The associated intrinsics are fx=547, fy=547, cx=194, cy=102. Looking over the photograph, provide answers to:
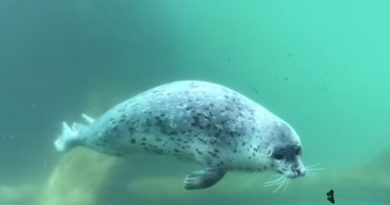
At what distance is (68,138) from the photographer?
407cm

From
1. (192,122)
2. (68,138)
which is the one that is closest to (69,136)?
A: (68,138)

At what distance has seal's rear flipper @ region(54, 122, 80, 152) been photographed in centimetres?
404

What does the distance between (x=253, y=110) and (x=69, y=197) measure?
1.84 meters

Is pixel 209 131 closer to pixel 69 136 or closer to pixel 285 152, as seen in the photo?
pixel 285 152

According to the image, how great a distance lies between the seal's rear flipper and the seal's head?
60.9 inches

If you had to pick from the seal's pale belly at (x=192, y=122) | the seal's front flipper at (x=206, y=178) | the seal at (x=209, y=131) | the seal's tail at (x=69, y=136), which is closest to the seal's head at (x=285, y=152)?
the seal at (x=209, y=131)

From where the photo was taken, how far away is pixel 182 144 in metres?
3.43

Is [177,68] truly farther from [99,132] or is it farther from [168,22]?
[99,132]

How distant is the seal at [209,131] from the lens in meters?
3.24

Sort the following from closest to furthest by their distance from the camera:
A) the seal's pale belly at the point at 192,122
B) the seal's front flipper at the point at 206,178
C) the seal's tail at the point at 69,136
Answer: the seal's pale belly at the point at 192,122 < the seal's front flipper at the point at 206,178 < the seal's tail at the point at 69,136

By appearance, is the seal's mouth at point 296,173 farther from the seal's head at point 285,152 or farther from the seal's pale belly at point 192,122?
the seal's pale belly at point 192,122

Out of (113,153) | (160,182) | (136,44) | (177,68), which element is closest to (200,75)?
(177,68)

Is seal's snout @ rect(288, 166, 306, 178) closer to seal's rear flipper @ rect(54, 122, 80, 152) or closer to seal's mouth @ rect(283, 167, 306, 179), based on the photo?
seal's mouth @ rect(283, 167, 306, 179)

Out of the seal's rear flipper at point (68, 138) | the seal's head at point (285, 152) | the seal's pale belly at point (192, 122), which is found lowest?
the seal's head at point (285, 152)
